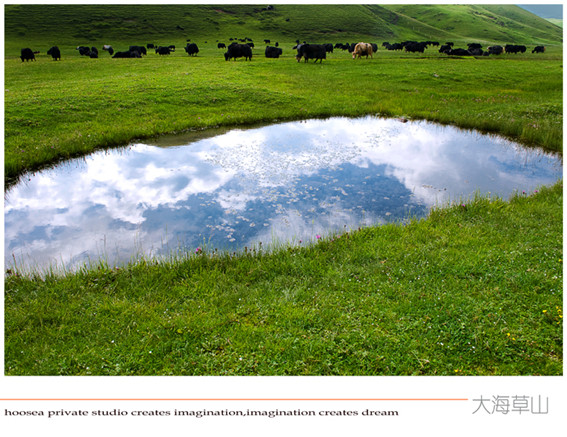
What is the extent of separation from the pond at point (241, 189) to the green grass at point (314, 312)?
1.28m

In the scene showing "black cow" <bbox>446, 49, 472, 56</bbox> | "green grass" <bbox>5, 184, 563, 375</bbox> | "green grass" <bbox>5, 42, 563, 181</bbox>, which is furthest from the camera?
"black cow" <bbox>446, 49, 472, 56</bbox>

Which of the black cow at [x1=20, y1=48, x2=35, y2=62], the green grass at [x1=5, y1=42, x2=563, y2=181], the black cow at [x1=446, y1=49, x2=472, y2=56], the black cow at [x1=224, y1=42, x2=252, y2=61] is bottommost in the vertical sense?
the green grass at [x1=5, y1=42, x2=563, y2=181]

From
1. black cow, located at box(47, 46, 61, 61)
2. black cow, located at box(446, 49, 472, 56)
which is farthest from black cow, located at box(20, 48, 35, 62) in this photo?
black cow, located at box(446, 49, 472, 56)

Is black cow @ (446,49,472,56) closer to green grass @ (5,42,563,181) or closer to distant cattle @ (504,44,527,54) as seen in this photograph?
distant cattle @ (504,44,527,54)

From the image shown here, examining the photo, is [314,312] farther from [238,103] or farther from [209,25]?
[209,25]

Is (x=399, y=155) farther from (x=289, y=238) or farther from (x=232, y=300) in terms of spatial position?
(x=232, y=300)

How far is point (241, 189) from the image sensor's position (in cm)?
1158

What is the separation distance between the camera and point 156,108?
21.0 m

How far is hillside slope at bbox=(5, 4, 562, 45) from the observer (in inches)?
3666

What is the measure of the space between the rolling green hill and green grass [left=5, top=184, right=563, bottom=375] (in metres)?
91.9

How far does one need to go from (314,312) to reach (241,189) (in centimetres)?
663

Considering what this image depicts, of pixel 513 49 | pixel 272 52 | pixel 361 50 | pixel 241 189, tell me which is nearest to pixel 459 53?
pixel 513 49

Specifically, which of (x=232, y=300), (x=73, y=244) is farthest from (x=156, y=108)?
(x=232, y=300)

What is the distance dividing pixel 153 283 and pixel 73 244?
3367 mm
